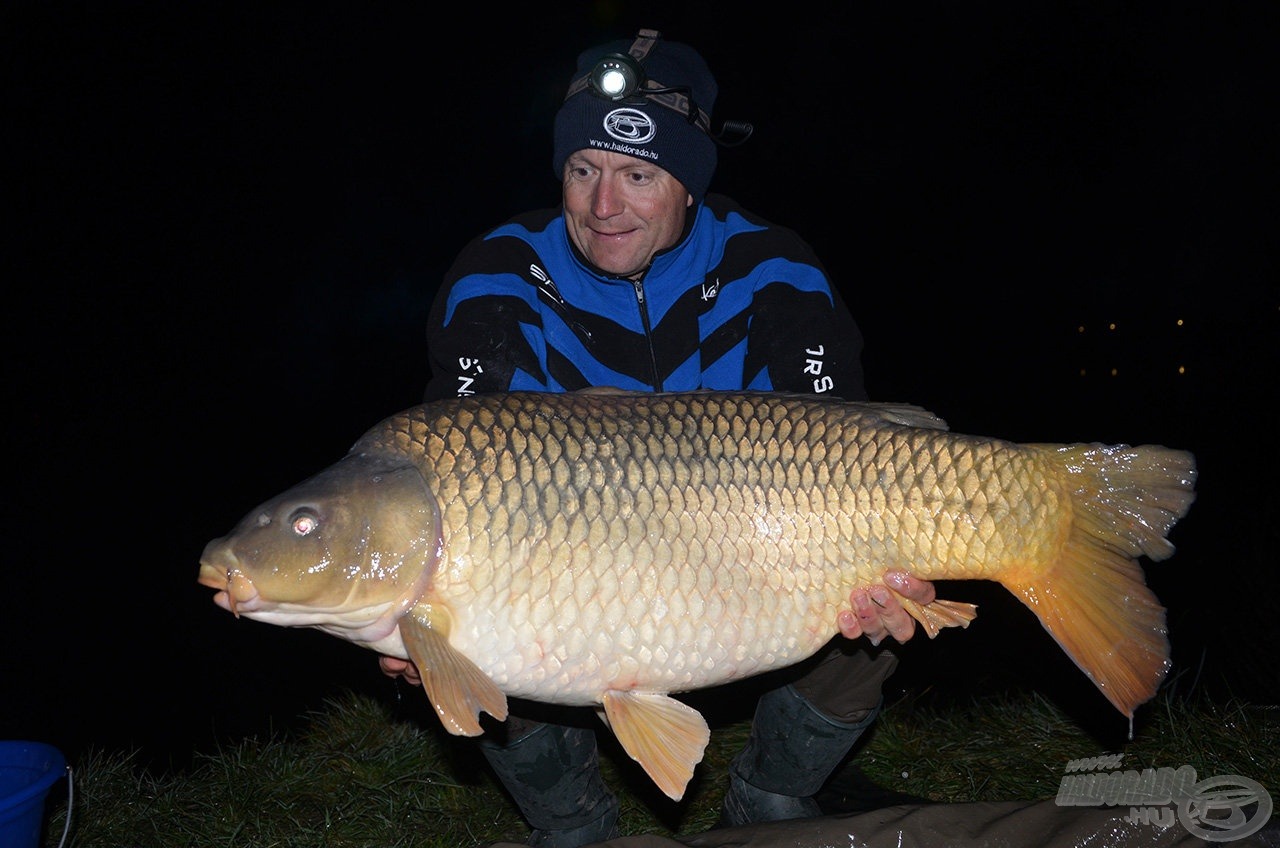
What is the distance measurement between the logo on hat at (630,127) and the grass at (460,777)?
139cm

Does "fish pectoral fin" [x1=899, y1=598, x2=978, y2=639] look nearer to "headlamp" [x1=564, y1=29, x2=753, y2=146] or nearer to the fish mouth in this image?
the fish mouth

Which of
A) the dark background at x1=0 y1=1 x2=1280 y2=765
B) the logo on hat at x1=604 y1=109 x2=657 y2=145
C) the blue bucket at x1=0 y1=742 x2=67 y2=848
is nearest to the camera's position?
the blue bucket at x1=0 y1=742 x2=67 y2=848

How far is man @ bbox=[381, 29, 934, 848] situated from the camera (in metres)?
1.80

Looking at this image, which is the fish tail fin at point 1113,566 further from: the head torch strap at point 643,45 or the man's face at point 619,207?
the head torch strap at point 643,45

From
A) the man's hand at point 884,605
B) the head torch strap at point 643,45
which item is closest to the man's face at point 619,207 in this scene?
the head torch strap at point 643,45

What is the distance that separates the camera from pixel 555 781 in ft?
5.82

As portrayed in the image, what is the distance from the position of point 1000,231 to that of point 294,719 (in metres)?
15.2

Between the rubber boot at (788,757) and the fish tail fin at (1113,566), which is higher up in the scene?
the fish tail fin at (1113,566)

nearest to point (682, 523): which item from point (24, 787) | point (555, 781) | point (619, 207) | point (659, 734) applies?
point (659, 734)

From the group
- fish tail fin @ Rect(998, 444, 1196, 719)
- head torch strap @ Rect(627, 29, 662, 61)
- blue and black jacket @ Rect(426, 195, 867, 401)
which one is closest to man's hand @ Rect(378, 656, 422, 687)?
blue and black jacket @ Rect(426, 195, 867, 401)

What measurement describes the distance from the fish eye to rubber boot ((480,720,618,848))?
0.66 meters

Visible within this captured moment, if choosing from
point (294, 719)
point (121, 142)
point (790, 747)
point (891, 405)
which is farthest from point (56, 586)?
point (121, 142)

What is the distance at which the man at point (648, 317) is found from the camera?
180 cm

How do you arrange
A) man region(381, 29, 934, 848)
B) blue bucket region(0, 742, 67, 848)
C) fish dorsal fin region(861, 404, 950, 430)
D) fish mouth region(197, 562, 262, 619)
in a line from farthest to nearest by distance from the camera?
man region(381, 29, 934, 848)
blue bucket region(0, 742, 67, 848)
fish dorsal fin region(861, 404, 950, 430)
fish mouth region(197, 562, 262, 619)
